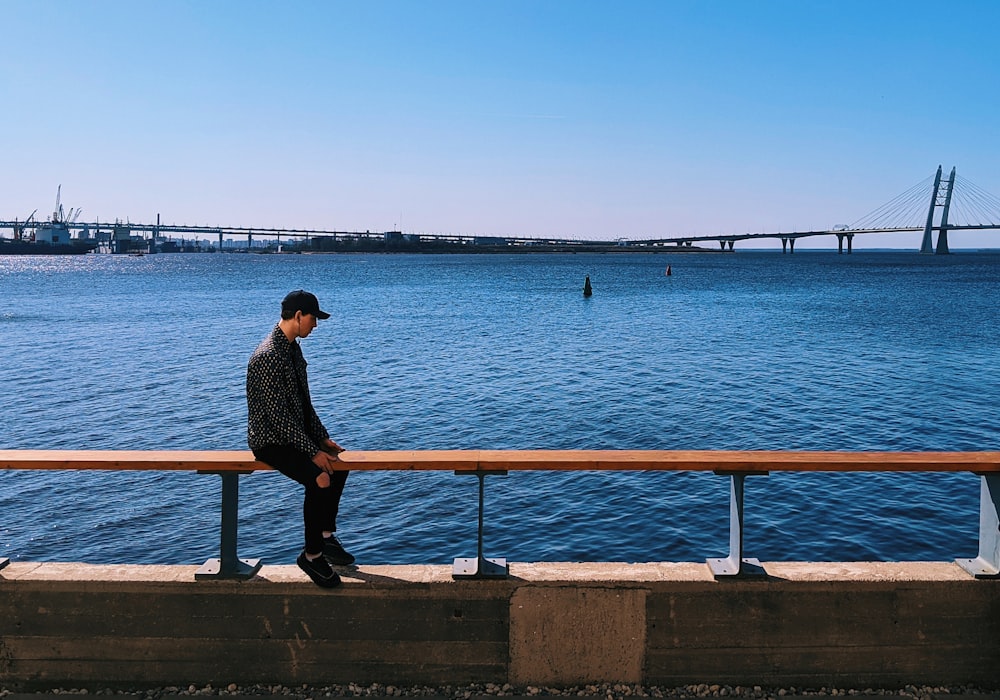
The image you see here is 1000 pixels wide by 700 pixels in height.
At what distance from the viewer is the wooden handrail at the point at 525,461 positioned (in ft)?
16.0

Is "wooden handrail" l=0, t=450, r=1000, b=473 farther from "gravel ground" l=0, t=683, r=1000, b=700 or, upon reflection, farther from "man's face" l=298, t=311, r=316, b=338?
"gravel ground" l=0, t=683, r=1000, b=700

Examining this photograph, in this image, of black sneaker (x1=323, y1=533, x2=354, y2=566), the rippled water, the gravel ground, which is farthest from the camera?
the rippled water

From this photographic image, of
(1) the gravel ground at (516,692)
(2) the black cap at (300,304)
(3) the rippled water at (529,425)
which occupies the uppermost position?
(2) the black cap at (300,304)

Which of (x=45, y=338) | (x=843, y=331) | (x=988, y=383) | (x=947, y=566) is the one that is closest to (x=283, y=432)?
(x=947, y=566)

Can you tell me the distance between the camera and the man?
4875 millimetres

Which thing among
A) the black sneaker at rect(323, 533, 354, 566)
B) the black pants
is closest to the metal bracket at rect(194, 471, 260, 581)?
the black pants

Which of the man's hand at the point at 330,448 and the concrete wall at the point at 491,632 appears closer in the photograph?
the concrete wall at the point at 491,632

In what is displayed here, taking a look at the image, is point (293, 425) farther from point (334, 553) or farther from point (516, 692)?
point (516, 692)

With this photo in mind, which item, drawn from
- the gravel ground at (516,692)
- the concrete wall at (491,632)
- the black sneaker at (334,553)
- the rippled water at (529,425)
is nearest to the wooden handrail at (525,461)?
the black sneaker at (334,553)

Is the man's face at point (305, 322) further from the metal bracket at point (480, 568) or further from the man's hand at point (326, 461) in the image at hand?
the metal bracket at point (480, 568)

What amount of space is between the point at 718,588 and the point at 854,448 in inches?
583

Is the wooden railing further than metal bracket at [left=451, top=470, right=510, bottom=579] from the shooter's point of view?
No

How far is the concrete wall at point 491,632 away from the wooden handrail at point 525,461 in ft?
2.07

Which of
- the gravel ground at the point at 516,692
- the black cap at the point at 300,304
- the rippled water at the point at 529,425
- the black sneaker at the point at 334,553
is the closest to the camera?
the gravel ground at the point at 516,692
